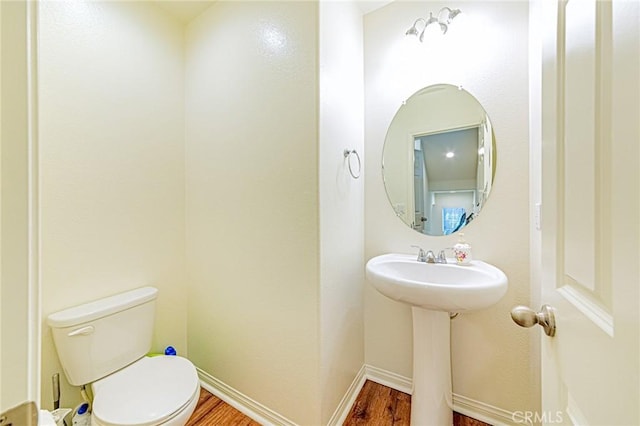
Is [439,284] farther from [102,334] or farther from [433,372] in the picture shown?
[102,334]

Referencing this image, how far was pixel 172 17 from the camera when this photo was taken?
1.71m

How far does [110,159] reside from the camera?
1.41 meters

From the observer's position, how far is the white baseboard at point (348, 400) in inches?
52.9

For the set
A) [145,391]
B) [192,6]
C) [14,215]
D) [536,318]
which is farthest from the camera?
[192,6]

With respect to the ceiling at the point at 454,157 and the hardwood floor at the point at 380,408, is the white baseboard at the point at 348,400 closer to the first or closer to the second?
the hardwood floor at the point at 380,408

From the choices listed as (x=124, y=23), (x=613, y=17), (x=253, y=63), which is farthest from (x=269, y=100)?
(x=613, y=17)

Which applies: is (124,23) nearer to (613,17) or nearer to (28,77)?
(28,77)

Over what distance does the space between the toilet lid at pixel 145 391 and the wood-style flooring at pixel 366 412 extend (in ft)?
1.44

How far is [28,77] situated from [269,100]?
1106 millimetres

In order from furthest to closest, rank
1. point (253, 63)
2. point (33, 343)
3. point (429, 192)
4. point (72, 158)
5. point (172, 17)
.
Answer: point (172, 17)
point (429, 192)
point (253, 63)
point (72, 158)
point (33, 343)

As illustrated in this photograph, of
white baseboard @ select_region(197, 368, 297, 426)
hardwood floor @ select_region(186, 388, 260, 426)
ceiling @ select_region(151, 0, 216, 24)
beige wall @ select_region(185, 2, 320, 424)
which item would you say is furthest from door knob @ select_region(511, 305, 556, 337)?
ceiling @ select_region(151, 0, 216, 24)

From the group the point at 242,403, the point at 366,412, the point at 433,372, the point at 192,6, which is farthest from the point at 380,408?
the point at 192,6

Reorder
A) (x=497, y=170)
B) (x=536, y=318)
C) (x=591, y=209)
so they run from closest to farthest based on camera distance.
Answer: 1. (x=591, y=209)
2. (x=536, y=318)
3. (x=497, y=170)

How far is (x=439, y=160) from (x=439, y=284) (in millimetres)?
781
